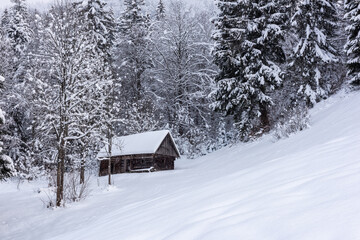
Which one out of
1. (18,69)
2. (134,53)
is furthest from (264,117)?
(18,69)

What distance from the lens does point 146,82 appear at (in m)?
36.5

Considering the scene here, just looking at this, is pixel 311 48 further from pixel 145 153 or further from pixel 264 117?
pixel 145 153

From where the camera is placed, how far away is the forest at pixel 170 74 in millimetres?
14031

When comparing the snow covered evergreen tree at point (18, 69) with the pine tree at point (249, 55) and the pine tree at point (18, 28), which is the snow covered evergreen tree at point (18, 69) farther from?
the pine tree at point (249, 55)

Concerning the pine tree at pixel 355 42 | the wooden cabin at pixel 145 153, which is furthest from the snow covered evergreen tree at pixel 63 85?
the pine tree at pixel 355 42

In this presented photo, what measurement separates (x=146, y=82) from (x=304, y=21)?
68.7 ft

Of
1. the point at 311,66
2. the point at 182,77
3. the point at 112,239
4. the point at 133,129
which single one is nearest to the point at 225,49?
the point at 311,66

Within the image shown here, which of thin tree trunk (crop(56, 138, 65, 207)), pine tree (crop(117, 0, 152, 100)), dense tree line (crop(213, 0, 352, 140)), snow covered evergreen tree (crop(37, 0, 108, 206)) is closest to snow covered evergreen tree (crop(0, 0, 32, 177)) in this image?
pine tree (crop(117, 0, 152, 100))

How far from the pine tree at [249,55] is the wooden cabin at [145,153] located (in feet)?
24.0

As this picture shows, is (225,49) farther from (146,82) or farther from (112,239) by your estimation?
(112,239)

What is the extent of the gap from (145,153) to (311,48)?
15599mm

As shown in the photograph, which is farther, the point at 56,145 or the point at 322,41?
the point at 322,41

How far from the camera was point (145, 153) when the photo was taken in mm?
25266

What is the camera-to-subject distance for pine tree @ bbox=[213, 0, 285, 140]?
19.7 metres
